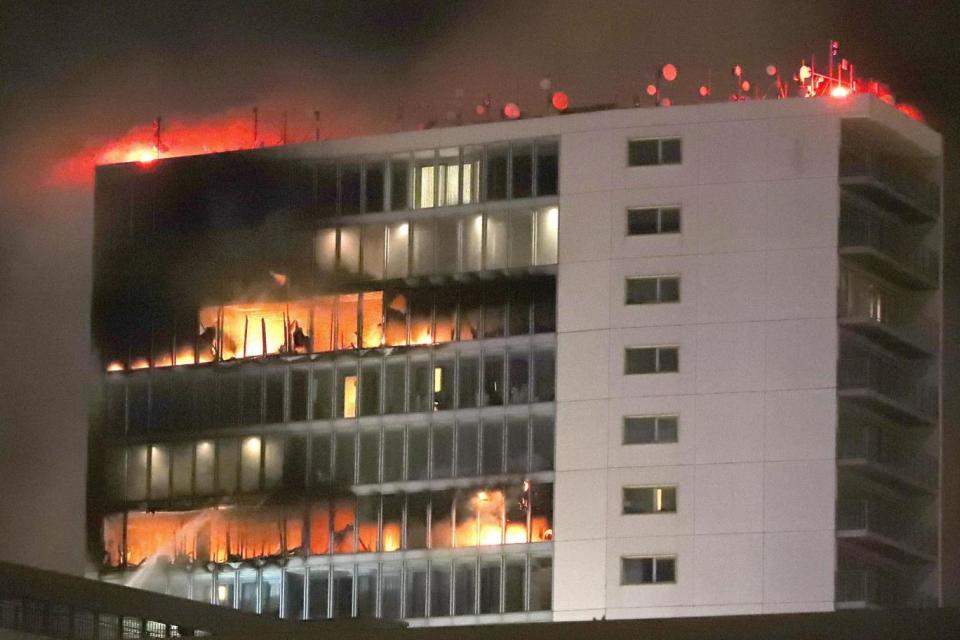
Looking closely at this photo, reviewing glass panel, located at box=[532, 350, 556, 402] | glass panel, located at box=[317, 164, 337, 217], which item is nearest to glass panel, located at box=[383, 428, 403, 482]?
glass panel, located at box=[532, 350, 556, 402]

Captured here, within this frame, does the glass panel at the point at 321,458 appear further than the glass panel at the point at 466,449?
Yes

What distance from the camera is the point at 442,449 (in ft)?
497

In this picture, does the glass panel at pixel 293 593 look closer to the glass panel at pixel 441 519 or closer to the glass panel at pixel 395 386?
the glass panel at pixel 441 519

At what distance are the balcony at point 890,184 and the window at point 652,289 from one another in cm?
975

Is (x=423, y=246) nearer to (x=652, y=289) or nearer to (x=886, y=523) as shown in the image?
(x=652, y=289)

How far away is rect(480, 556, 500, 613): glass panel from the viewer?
149 m

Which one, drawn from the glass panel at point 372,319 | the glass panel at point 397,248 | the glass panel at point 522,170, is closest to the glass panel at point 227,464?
the glass panel at point 372,319

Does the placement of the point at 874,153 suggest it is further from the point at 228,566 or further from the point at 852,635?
the point at 852,635

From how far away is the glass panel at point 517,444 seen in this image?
490ft

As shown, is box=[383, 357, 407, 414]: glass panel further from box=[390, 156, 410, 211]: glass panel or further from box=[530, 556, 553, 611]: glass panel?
box=[530, 556, 553, 611]: glass panel

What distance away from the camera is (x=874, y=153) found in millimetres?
151500

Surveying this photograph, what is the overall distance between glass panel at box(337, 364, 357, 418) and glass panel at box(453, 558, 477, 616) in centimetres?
1034

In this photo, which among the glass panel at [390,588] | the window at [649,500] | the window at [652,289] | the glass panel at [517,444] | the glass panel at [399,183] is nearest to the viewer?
the window at [649,500]

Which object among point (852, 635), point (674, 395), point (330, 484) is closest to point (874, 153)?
point (674, 395)
